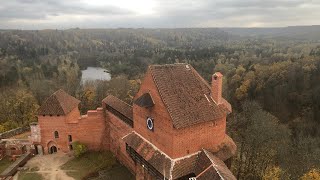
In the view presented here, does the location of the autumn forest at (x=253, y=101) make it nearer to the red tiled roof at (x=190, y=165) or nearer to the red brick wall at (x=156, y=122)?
the red tiled roof at (x=190, y=165)

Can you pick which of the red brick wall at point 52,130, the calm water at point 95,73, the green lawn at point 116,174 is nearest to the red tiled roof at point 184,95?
the green lawn at point 116,174

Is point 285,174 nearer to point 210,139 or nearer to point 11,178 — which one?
point 210,139

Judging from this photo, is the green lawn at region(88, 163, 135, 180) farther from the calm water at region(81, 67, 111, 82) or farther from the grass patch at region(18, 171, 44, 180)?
the calm water at region(81, 67, 111, 82)

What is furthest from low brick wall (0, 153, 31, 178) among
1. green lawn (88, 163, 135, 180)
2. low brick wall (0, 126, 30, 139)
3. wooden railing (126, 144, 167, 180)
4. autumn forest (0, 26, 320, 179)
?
wooden railing (126, 144, 167, 180)

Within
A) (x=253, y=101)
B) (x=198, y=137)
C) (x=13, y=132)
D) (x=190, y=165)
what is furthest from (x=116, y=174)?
(x=253, y=101)

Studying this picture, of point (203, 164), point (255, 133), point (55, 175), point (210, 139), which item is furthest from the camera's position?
point (255, 133)

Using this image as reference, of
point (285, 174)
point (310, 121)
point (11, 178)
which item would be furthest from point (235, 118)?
point (11, 178)
